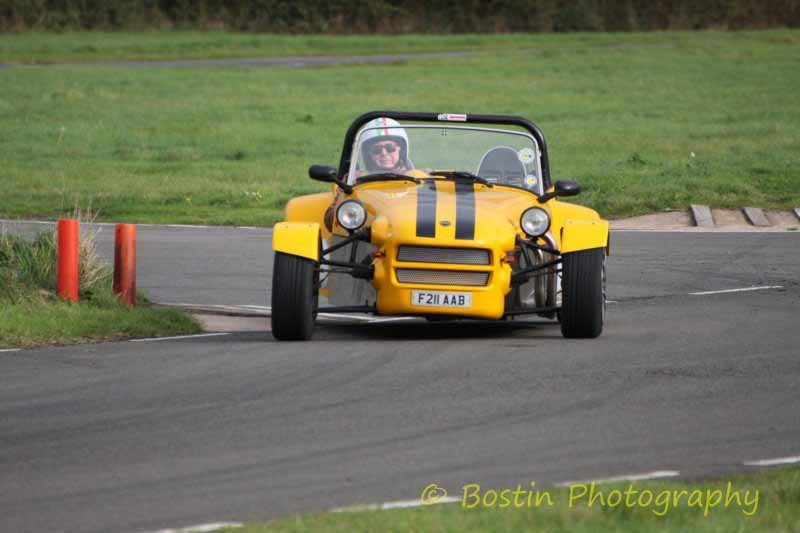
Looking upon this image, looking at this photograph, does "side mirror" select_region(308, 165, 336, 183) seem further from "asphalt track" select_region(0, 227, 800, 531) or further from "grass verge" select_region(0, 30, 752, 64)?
"grass verge" select_region(0, 30, 752, 64)

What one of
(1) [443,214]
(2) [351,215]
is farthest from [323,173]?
(1) [443,214]

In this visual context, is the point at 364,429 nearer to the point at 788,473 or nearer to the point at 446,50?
the point at 788,473

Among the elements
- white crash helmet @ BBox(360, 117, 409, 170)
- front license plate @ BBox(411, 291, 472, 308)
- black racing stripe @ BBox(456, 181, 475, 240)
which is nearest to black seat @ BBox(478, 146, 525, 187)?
white crash helmet @ BBox(360, 117, 409, 170)

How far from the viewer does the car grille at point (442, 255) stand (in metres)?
10.4

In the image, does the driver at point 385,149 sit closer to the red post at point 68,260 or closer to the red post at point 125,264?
the red post at point 125,264

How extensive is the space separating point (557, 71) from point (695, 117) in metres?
11.8

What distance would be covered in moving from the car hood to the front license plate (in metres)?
Answer: 0.35

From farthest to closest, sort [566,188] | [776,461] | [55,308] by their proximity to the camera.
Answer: [55,308], [566,188], [776,461]

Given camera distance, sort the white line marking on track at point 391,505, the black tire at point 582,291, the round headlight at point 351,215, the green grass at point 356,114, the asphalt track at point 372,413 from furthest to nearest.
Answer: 1. the green grass at point 356,114
2. the round headlight at point 351,215
3. the black tire at point 582,291
4. the asphalt track at point 372,413
5. the white line marking on track at point 391,505

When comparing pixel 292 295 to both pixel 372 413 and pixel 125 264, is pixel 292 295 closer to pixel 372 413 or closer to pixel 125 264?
pixel 125 264

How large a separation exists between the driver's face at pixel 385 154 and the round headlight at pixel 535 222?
164 centimetres

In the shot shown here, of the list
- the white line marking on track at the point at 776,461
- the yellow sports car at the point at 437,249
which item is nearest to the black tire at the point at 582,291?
the yellow sports car at the point at 437,249

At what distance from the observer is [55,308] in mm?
11625

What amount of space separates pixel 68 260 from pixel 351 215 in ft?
8.38
